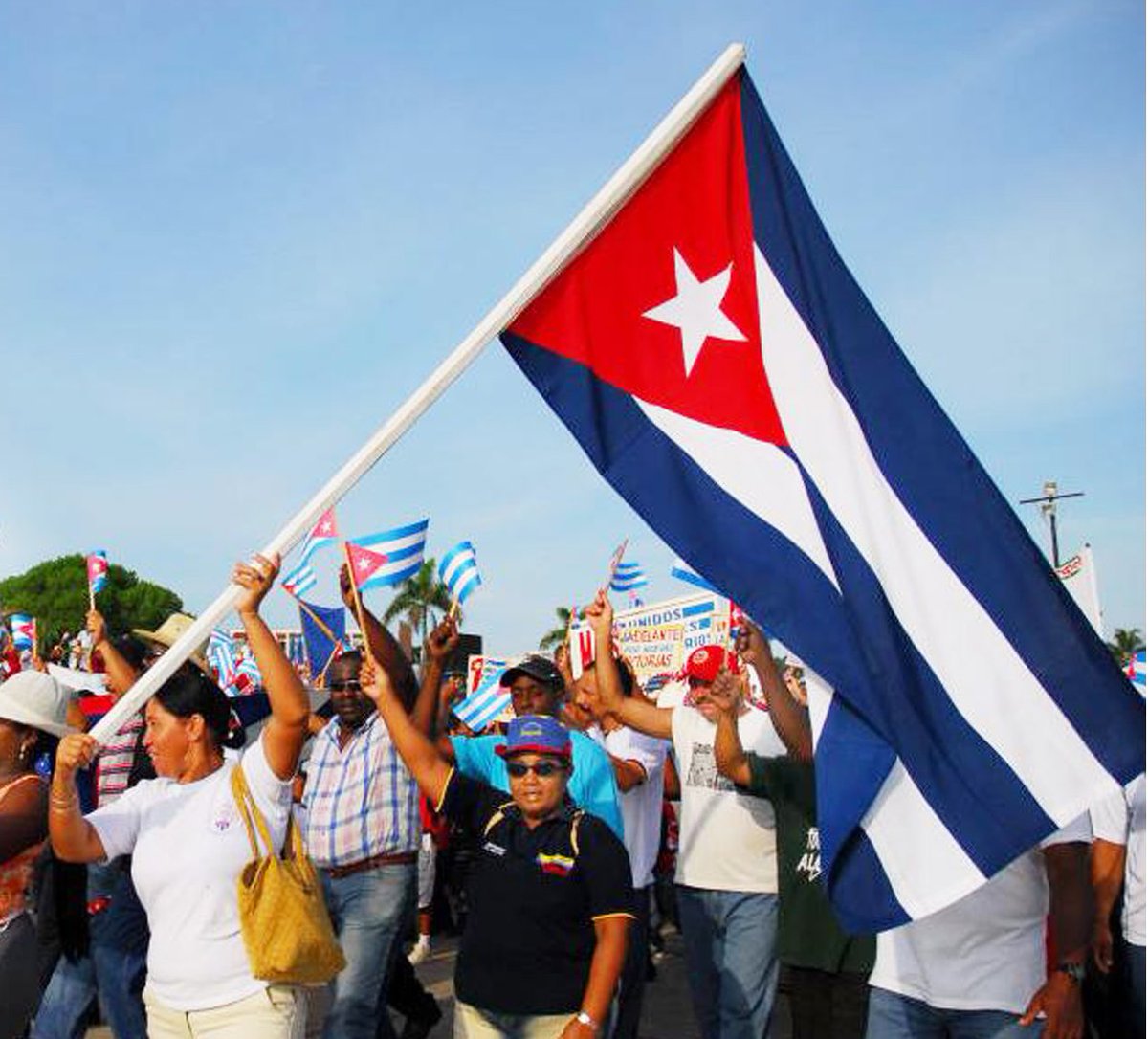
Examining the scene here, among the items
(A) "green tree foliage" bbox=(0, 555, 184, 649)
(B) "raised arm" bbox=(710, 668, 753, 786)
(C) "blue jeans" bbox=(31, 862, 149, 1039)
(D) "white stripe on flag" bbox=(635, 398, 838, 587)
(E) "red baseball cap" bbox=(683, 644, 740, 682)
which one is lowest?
(C) "blue jeans" bbox=(31, 862, 149, 1039)

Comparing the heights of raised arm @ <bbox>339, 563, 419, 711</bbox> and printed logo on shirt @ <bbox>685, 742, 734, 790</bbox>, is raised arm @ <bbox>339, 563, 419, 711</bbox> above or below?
above

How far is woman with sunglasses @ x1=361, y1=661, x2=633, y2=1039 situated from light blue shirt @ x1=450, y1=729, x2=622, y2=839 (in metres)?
0.80

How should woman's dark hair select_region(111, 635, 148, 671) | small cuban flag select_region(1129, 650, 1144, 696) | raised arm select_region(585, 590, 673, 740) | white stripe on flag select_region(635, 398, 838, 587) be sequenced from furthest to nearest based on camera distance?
1. small cuban flag select_region(1129, 650, 1144, 696)
2. woman's dark hair select_region(111, 635, 148, 671)
3. raised arm select_region(585, 590, 673, 740)
4. white stripe on flag select_region(635, 398, 838, 587)

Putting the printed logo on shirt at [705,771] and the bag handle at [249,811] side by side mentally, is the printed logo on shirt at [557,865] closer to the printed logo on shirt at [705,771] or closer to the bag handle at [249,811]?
the bag handle at [249,811]

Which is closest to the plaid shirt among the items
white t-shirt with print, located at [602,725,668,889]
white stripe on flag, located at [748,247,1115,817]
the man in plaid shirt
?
the man in plaid shirt

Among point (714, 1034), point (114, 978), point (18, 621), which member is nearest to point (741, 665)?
point (714, 1034)

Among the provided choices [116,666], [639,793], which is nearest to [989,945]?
[639,793]

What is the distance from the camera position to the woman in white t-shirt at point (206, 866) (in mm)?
3803

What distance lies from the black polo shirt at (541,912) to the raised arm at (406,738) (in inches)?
11.5

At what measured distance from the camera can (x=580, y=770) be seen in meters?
5.38

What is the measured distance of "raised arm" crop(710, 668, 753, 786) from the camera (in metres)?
5.68

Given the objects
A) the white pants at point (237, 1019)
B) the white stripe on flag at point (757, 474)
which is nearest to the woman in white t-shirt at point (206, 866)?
the white pants at point (237, 1019)

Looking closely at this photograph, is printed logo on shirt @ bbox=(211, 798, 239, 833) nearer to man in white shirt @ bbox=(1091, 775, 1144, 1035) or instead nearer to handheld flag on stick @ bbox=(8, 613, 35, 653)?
man in white shirt @ bbox=(1091, 775, 1144, 1035)

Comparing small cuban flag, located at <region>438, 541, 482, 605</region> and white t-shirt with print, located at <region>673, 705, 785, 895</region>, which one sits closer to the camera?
white t-shirt with print, located at <region>673, 705, 785, 895</region>
